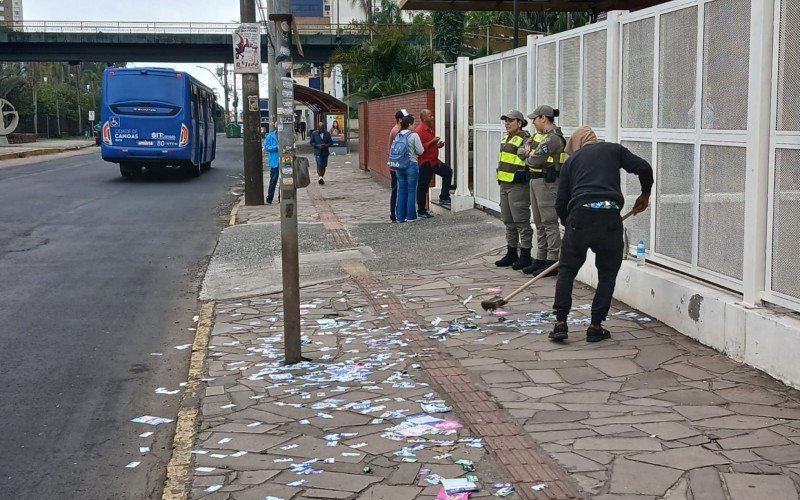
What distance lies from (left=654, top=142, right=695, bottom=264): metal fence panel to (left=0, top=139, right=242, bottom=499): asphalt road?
162 inches

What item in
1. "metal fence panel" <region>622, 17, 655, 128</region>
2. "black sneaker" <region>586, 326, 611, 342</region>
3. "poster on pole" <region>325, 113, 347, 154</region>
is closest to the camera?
"black sneaker" <region>586, 326, 611, 342</region>

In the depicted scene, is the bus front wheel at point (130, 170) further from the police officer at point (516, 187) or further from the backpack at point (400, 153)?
the police officer at point (516, 187)

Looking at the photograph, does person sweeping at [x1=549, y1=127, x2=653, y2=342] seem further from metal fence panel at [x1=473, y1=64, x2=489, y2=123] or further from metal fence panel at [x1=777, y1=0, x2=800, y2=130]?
metal fence panel at [x1=473, y1=64, x2=489, y2=123]

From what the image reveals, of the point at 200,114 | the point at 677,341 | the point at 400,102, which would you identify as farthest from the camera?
the point at 200,114

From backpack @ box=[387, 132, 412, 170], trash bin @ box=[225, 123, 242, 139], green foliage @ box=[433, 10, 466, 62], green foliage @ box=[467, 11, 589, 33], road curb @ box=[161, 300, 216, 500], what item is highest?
green foliage @ box=[467, 11, 589, 33]

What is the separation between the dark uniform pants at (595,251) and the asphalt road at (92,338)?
9.78 feet

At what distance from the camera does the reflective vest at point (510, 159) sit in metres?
10.4

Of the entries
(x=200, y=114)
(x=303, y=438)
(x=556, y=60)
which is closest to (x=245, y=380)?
(x=303, y=438)

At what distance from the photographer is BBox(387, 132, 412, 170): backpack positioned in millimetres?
14836

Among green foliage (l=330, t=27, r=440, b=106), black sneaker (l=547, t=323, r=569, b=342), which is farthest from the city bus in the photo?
black sneaker (l=547, t=323, r=569, b=342)

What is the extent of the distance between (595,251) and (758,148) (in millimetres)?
1423

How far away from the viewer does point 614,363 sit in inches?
273

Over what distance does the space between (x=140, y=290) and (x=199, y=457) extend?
5.70 meters

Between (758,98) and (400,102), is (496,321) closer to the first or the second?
(758,98)
